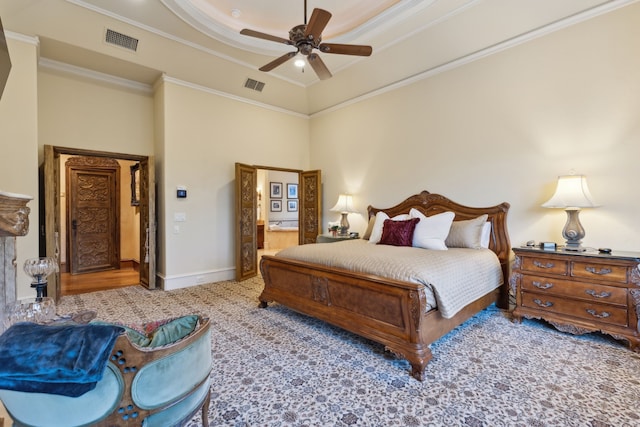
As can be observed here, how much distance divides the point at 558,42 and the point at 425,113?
67.3 inches

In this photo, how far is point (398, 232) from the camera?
156 inches

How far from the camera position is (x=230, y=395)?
207cm

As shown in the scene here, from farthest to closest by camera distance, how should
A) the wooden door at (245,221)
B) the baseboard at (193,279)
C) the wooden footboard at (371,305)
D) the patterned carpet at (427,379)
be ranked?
the wooden door at (245,221) < the baseboard at (193,279) < the wooden footboard at (371,305) < the patterned carpet at (427,379)

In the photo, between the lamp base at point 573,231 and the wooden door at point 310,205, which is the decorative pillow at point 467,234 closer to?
the lamp base at point 573,231

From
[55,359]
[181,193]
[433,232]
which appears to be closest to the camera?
[55,359]

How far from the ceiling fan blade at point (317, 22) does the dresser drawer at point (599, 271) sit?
3320 millimetres

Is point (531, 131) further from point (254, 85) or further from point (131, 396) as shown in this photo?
point (131, 396)

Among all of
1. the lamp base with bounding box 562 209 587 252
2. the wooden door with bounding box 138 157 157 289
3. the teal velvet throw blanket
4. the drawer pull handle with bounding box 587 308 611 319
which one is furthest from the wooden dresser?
the wooden door with bounding box 138 157 157 289

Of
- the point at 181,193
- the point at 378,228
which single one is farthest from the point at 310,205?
the point at 181,193

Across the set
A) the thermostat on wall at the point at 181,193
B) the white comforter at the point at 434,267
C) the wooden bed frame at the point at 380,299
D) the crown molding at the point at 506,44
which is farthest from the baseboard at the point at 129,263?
the crown molding at the point at 506,44

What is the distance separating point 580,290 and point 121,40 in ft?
20.1

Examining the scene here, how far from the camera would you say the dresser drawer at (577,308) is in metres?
2.73

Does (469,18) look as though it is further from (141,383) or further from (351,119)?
(141,383)

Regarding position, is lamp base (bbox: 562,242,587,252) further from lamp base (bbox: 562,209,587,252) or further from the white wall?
the white wall
